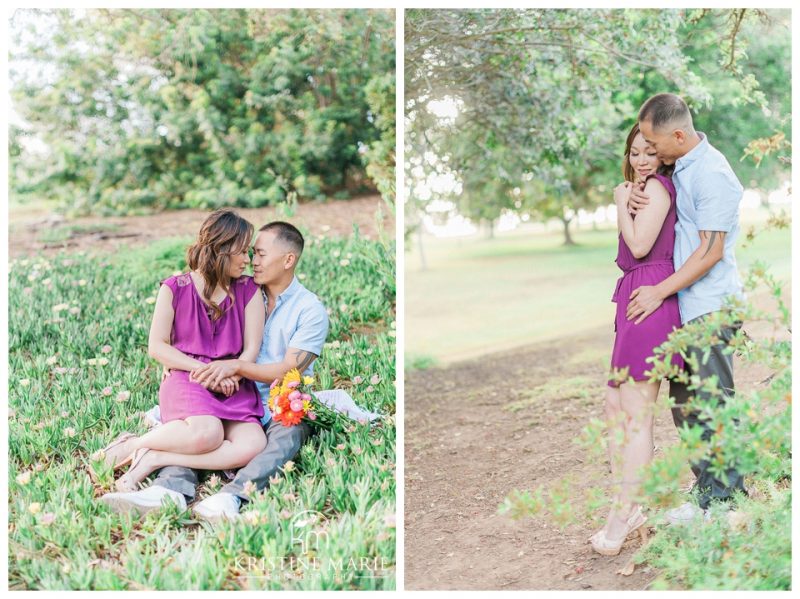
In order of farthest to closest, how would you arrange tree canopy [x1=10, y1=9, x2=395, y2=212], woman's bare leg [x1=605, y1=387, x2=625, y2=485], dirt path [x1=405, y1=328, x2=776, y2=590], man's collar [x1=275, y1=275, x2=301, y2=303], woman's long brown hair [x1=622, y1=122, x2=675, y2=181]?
tree canopy [x1=10, y1=9, x2=395, y2=212] → man's collar [x1=275, y1=275, x2=301, y2=303] → dirt path [x1=405, y1=328, x2=776, y2=590] → woman's long brown hair [x1=622, y1=122, x2=675, y2=181] → woman's bare leg [x1=605, y1=387, x2=625, y2=485]

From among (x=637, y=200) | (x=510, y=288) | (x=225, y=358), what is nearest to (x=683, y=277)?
(x=637, y=200)

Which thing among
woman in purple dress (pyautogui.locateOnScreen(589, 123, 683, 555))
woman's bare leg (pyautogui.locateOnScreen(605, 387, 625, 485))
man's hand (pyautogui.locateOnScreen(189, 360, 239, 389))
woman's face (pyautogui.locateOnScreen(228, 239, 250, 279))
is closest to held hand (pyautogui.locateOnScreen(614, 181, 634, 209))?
woman in purple dress (pyautogui.locateOnScreen(589, 123, 683, 555))

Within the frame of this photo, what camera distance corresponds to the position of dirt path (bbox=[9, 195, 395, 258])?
516 centimetres

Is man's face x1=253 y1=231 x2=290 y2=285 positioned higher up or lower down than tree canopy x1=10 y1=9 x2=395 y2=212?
lower down

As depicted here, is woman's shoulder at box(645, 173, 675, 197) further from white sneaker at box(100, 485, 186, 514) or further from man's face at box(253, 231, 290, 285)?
white sneaker at box(100, 485, 186, 514)

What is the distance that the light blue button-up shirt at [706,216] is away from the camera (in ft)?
8.13

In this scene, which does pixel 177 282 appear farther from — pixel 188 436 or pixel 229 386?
pixel 188 436

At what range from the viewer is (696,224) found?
2533 mm

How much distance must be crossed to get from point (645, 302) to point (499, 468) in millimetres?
1740

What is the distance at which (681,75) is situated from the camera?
4.05m

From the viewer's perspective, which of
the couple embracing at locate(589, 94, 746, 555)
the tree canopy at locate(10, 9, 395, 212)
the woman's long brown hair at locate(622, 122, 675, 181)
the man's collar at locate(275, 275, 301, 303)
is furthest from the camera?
the tree canopy at locate(10, 9, 395, 212)

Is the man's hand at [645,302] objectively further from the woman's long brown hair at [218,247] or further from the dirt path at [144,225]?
the dirt path at [144,225]

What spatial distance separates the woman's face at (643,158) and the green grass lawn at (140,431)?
50.8 inches

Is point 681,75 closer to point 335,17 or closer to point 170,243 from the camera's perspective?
point 335,17
